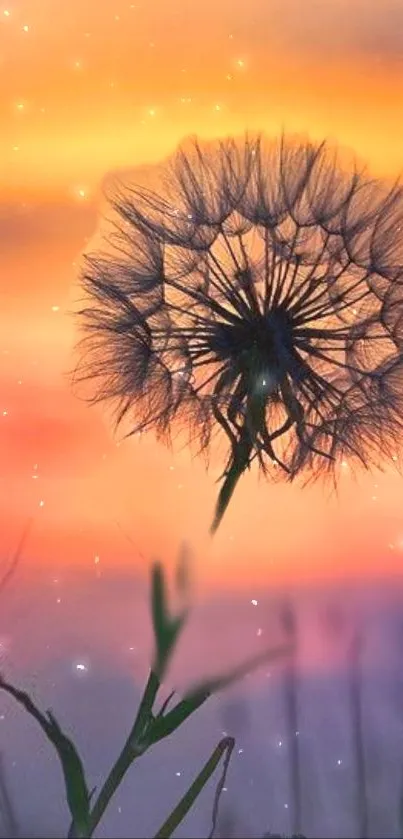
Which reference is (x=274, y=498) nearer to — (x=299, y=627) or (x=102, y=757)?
(x=299, y=627)

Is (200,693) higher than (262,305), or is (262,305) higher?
(262,305)

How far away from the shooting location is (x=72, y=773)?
695 mm

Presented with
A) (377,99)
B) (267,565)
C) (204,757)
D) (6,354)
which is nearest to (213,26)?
(377,99)

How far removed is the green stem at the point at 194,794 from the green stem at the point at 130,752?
4 cm

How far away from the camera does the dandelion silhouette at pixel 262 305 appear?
0.69 meters

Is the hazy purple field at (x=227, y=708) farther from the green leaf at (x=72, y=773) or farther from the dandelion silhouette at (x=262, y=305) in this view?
the dandelion silhouette at (x=262, y=305)

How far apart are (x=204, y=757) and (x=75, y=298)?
315 millimetres

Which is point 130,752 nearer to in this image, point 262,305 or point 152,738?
point 152,738

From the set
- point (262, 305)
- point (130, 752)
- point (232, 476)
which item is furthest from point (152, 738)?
point (262, 305)

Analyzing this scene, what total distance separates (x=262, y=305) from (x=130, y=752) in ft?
0.97

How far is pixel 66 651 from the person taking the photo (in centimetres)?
72

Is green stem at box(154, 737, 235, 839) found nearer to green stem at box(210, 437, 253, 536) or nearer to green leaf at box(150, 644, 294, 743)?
green leaf at box(150, 644, 294, 743)

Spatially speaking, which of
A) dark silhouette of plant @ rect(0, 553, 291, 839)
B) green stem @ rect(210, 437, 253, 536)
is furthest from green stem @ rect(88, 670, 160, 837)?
green stem @ rect(210, 437, 253, 536)

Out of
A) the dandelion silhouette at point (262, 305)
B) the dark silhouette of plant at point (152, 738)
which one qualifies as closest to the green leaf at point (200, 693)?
the dark silhouette of plant at point (152, 738)
